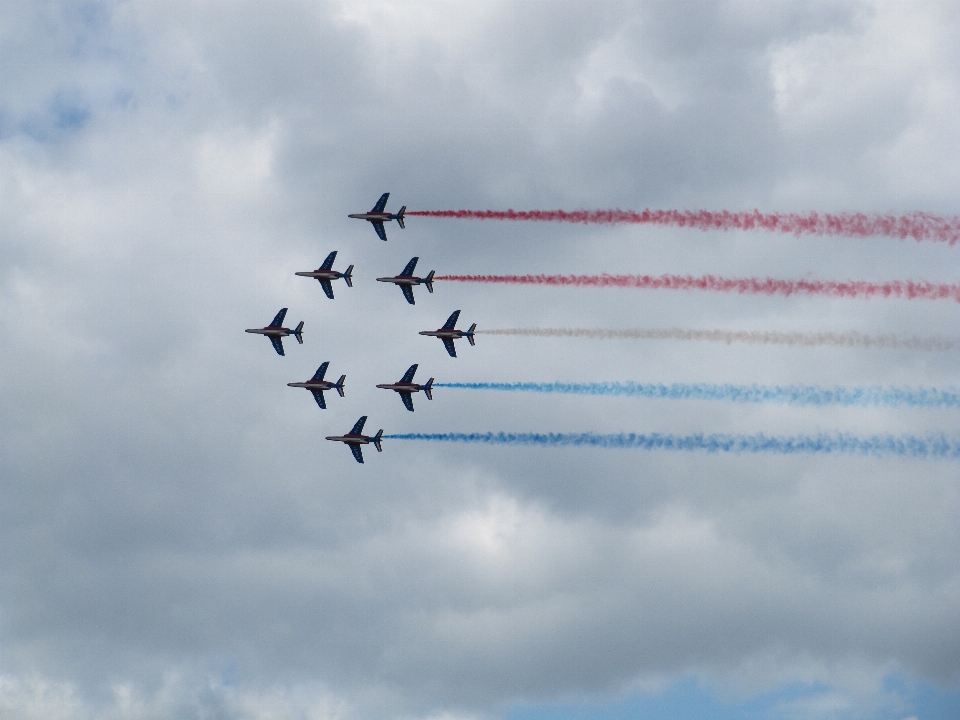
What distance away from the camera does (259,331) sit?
15062 centimetres

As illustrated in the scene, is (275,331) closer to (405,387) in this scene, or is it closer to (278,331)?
(278,331)

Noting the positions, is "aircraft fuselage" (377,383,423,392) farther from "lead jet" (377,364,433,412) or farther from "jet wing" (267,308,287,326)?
"jet wing" (267,308,287,326)

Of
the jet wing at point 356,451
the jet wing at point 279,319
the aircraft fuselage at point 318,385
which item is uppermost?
the jet wing at point 279,319

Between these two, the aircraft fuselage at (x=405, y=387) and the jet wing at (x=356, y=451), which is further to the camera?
the jet wing at (x=356, y=451)

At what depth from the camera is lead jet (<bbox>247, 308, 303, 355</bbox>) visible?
14875cm

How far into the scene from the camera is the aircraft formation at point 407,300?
448 feet

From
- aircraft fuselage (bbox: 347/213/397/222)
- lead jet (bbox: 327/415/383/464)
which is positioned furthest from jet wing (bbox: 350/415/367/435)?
aircraft fuselage (bbox: 347/213/397/222)

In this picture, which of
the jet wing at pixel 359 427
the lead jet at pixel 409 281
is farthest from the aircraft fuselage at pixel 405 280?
the jet wing at pixel 359 427

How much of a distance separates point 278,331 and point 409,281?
705 inches

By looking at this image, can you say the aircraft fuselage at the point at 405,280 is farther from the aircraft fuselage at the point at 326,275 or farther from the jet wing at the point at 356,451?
the jet wing at the point at 356,451

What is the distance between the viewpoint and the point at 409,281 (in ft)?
452

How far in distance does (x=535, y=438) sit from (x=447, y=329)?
18189mm

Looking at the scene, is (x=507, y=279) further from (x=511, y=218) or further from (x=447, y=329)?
(x=447, y=329)

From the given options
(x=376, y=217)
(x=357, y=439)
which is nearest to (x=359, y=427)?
(x=357, y=439)
